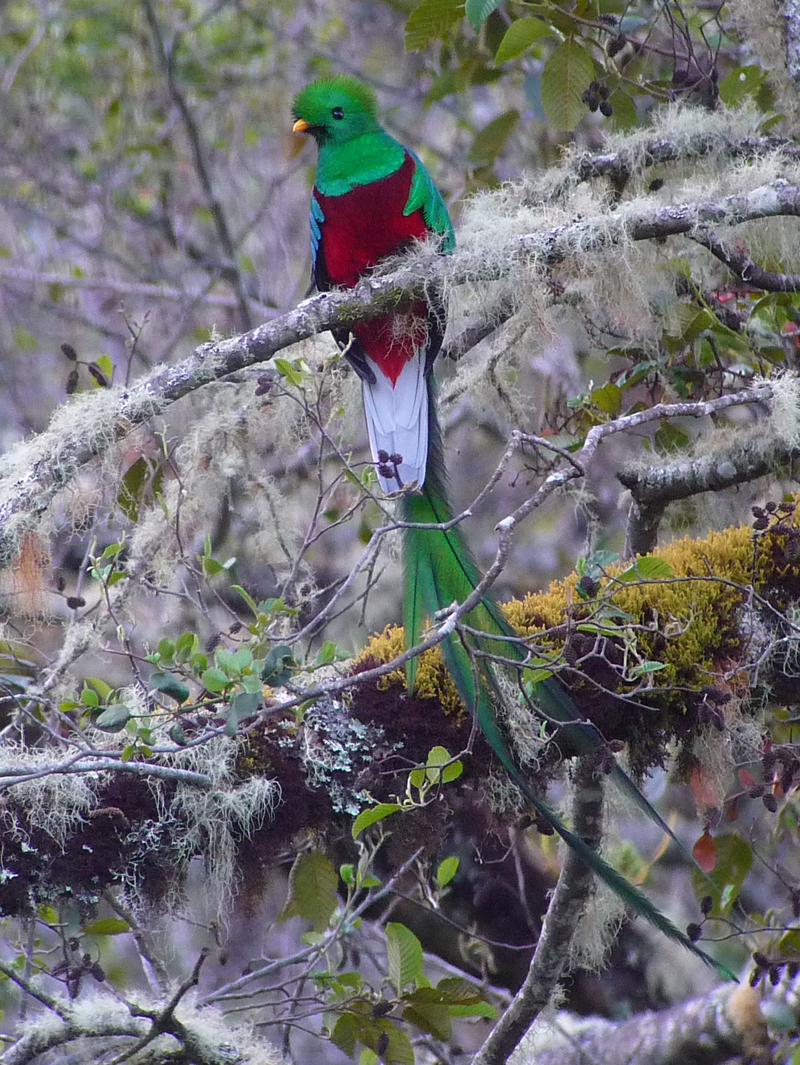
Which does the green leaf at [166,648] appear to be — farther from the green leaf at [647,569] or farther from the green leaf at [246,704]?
the green leaf at [647,569]

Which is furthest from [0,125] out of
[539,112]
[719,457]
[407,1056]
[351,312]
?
[407,1056]

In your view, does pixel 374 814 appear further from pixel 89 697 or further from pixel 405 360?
pixel 405 360

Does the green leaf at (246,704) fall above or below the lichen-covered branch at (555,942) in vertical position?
above

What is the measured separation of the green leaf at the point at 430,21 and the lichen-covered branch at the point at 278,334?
622 millimetres

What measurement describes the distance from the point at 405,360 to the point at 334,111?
0.68m

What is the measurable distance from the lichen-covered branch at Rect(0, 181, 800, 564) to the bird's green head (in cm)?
66

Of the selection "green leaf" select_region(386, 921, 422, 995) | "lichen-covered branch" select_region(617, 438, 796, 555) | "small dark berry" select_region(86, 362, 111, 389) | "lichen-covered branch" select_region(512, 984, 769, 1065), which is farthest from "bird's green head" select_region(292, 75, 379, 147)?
"lichen-covered branch" select_region(512, 984, 769, 1065)

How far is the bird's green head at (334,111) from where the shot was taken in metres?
2.58

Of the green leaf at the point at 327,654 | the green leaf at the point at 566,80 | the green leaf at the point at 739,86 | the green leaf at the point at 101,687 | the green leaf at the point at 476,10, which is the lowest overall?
the green leaf at the point at 101,687

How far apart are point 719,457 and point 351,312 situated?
0.80 m

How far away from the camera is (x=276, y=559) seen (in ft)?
9.07

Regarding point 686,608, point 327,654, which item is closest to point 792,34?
point 686,608

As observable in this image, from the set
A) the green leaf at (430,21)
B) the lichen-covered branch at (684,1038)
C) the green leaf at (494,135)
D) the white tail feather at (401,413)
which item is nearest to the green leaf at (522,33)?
the green leaf at (430,21)

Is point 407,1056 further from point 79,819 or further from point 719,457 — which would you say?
point 719,457
